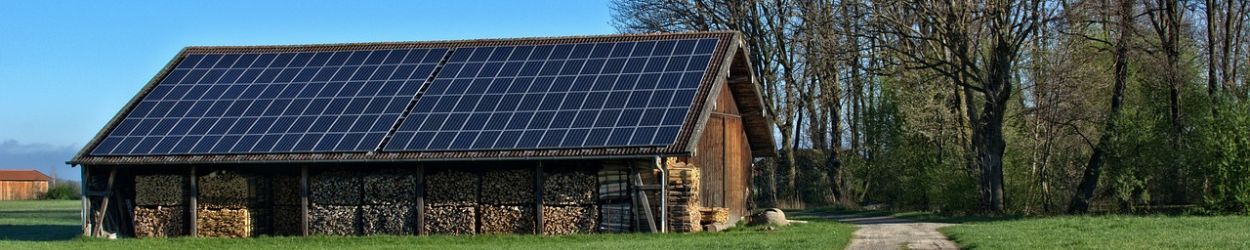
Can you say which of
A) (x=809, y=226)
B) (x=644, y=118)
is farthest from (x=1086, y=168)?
(x=644, y=118)

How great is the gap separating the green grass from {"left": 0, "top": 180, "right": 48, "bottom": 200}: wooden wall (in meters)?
91.0

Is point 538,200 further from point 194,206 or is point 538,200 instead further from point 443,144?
point 194,206

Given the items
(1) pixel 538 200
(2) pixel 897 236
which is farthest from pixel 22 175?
(2) pixel 897 236

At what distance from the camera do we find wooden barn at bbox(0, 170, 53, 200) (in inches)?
4348

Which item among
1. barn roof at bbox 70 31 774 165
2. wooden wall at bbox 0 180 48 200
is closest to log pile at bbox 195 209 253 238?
barn roof at bbox 70 31 774 165

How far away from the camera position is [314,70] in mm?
37094

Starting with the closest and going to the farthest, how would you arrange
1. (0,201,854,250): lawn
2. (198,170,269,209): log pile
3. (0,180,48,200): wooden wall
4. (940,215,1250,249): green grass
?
(940,215,1250,249): green grass < (0,201,854,250): lawn < (198,170,269,209): log pile < (0,180,48,200): wooden wall

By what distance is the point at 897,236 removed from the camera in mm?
29047

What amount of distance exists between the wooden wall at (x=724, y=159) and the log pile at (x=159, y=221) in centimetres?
1146

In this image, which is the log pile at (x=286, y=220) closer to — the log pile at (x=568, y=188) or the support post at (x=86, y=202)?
the support post at (x=86, y=202)

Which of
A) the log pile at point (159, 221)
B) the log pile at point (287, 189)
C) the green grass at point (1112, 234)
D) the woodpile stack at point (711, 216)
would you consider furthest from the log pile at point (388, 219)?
the green grass at point (1112, 234)

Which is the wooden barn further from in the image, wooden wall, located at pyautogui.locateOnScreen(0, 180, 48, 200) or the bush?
the bush

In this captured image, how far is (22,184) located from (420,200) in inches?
3716

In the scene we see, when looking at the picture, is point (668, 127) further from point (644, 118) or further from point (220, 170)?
point (220, 170)
